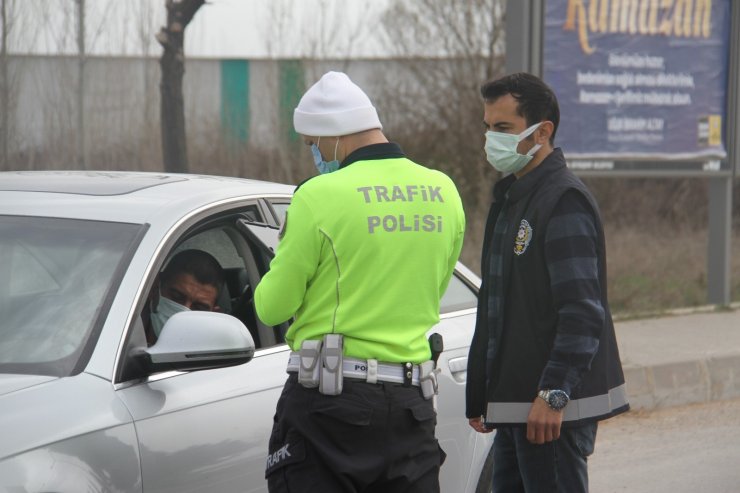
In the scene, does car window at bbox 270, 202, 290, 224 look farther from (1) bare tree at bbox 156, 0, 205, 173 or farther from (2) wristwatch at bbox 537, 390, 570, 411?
(1) bare tree at bbox 156, 0, 205, 173

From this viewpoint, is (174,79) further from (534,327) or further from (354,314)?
(354,314)

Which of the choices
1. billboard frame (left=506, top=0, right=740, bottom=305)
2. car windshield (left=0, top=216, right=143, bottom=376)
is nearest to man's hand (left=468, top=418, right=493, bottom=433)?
car windshield (left=0, top=216, right=143, bottom=376)

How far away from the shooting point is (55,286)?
371 centimetres

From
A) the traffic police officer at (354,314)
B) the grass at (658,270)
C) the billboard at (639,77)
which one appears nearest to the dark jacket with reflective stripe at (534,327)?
the traffic police officer at (354,314)

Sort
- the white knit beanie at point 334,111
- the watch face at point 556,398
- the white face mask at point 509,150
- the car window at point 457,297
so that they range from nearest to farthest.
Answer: the white knit beanie at point 334,111 → the watch face at point 556,398 → the white face mask at point 509,150 → the car window at point 457,297

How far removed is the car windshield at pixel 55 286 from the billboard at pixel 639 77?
313 inches

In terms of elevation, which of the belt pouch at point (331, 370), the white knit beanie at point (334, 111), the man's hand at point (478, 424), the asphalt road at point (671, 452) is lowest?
the asphalt road at point (671, 452)

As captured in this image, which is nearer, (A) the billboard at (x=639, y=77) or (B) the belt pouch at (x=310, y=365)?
(B) the belt pouch at (x=310, y=365)

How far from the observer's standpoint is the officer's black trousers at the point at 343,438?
3223 mm

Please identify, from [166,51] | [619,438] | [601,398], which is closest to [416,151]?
[166,51]

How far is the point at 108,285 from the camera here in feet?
11.8

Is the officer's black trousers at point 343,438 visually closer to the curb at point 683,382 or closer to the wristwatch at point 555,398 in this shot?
the wristwatch at point 555,398

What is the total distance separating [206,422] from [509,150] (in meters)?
1.22

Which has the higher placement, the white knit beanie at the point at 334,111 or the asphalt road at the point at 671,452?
the white knit beanie at the point at 334,111
